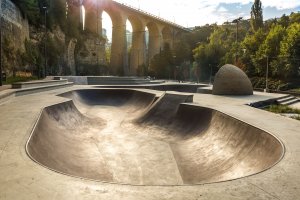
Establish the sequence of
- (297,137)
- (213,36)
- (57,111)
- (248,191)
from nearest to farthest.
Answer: (248,191) → (297,137) → (57,111) → (213,36)

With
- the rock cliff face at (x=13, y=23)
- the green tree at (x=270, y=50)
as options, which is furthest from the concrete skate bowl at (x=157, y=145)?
the green tree at (x=270, y=50)

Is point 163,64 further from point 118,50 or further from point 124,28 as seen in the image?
point 124,28

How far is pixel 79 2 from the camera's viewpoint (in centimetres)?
6328

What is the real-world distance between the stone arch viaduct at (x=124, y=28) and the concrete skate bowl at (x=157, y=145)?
55054mm

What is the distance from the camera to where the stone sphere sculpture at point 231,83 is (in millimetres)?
21922

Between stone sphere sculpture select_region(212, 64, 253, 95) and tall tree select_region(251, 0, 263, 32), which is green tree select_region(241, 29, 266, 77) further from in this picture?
stone sphere sculpture select_region(212, 64, 253, 95)

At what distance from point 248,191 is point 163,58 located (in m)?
71.1

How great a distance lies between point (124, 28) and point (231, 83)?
176 ft

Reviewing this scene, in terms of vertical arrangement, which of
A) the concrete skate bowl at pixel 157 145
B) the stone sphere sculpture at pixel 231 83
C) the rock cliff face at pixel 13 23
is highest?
the rock cliff face at pixel 13 23

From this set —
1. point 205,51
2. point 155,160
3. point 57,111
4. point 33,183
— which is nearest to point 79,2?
point 205,51

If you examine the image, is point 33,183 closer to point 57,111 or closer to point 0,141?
point 0,141

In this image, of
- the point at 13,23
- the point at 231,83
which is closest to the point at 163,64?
the point at 13,23

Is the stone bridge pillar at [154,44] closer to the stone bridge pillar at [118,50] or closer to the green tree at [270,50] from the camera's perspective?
the stone bridge pillar at [118,50]

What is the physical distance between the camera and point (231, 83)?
71.9ft
